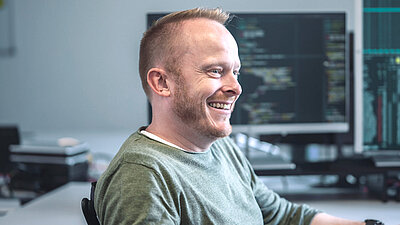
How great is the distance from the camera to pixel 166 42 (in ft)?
3.56

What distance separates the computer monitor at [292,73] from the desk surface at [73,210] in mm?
295

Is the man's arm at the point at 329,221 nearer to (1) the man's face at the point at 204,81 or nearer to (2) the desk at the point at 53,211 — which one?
(1) the man's face at the point at 204,81

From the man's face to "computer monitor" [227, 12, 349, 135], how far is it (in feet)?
2.10

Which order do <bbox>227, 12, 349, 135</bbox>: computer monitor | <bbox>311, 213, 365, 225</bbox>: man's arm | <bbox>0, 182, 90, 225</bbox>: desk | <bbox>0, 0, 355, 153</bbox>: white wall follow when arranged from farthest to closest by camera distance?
<bbox>0, 0, 355, 153</bbox>: white wall → <bbox>227, 12, 349, 135</bbox>: computer monitor → <bbox>0, 182, 90, 225</bbox>: desk → <bbox>311, 213, 365, 225</bbox>: man's arm

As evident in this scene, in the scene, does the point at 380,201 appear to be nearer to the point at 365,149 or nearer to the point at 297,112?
the point at 365,149

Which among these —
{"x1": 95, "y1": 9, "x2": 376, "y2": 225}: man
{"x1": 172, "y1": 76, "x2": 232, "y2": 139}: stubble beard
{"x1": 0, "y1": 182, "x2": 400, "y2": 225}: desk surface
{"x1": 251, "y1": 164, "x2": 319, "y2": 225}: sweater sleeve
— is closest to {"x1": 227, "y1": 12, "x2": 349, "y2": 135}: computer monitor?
{"x1": 0, "y1": 182, "x2": 400, "y2": 225}: desk surface

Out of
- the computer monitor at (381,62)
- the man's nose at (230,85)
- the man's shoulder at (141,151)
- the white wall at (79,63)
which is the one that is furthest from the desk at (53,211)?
the computer monitor at (381,62)

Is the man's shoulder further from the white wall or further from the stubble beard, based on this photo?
the white wall

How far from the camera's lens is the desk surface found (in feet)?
4.94

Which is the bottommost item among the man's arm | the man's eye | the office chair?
the man's arm

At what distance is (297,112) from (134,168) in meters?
0.98

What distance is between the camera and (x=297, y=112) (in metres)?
1.78

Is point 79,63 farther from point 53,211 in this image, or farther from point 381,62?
point 381,62

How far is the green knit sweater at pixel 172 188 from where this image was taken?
894 mm
